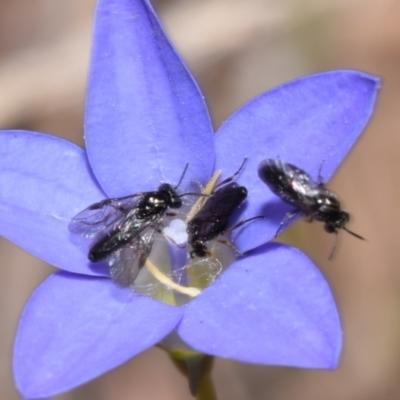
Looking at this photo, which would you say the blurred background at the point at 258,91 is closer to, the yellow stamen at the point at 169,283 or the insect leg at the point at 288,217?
the yellow stamen at the point at 169,283

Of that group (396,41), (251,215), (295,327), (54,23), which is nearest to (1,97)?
(54,23)

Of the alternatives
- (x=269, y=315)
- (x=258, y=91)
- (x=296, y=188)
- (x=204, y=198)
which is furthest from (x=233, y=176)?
(x=258, y=91)

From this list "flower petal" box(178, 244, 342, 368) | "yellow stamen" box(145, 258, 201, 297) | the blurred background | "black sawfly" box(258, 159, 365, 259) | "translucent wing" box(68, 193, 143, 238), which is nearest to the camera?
"flower petal" box(178, 244, 342, 368)

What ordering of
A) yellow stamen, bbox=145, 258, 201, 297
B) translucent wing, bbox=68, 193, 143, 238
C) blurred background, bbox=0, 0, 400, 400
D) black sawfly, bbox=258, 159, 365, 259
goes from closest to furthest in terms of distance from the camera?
black sawfly, bbox=258, 159, 365, 259
translucent wing, bbox=68, 193, 143, 238
yellow stamen, bbox=145, 258, 201, 297
blurred background, bbox=0, 0, 400, 400

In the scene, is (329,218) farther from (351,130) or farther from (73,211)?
(73,211)

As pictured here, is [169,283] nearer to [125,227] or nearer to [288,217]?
[125,227]

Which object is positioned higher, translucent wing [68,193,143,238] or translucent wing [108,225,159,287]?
translucent wing [68,193,143,238]

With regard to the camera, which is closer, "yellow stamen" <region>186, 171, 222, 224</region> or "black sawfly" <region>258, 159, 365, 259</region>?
"black sawfly" <region>258, 159, 365, 259</region>

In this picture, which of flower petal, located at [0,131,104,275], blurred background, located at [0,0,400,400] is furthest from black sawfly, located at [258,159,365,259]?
blurred background, located at [0,0,400,400]

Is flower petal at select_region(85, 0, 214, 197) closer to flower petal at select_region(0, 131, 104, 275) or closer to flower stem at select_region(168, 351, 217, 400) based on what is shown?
flower petal at select_region(0, 131, 104, 275)
